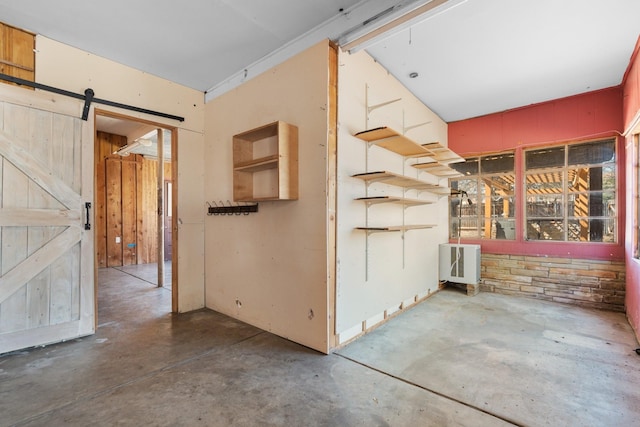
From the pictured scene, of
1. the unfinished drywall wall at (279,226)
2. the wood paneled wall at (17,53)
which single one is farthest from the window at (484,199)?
the wood paneled wall at (17,53)

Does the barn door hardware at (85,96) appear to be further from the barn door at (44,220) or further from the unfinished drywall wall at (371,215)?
the unfinished drywall wall at (371,215)

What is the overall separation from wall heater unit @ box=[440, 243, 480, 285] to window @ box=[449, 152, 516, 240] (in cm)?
51

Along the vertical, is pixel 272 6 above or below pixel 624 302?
above

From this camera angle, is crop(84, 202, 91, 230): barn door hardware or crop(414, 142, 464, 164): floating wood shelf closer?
crop(84, 202, 91, 230): barn door hardware

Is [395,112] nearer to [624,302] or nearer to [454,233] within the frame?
[454,233]

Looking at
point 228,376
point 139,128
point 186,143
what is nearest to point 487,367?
point 228,376

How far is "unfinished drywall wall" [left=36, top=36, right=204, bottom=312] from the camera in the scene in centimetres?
297

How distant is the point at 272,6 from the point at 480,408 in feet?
10.4

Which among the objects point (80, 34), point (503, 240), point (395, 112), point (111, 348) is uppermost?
point (80, 34)

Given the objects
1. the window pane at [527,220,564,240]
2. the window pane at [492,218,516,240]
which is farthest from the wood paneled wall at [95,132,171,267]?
the window pane at [527,220,564,240]

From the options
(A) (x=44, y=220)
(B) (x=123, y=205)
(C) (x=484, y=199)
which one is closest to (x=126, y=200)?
(B) (x=123, y=205)

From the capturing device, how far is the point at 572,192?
13.7 ft

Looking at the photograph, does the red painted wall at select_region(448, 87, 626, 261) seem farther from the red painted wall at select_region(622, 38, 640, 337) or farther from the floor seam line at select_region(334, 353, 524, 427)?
the floor seam line at select_region(334, 353, 524, 427)

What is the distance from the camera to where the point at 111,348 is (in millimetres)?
2641
